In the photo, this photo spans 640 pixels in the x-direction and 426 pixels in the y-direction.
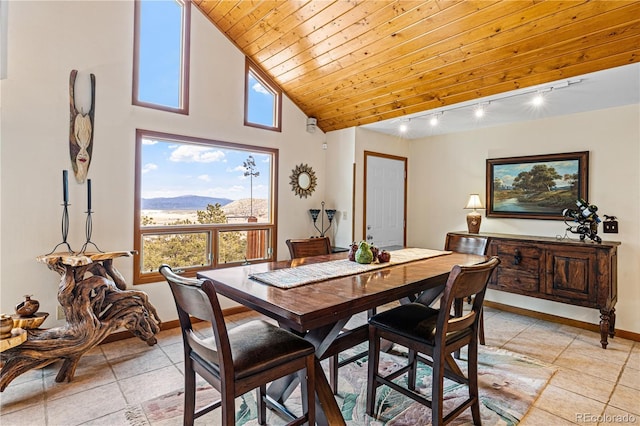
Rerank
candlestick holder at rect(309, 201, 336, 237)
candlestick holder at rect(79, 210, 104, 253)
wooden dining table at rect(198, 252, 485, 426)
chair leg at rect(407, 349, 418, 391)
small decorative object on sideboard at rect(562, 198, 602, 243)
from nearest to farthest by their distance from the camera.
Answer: wooden dining table at rect(198, 252, 485, 426)
chair leg at rect(407, 349, 418, 391)
candlestick holder at rect(79, 210, 104, 253)
small decorative object on sideboard at rect(562, 198, 602, 243)
candlestick holder at rect(309, 201, 336, 237)

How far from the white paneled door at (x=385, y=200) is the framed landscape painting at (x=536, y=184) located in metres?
1.31

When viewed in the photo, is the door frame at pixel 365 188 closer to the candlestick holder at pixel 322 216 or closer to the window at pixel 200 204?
the candlestick holder at pixel 322 216

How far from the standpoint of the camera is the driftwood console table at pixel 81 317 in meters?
2.38

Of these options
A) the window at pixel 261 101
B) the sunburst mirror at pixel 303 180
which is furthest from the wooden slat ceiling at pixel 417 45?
the sunburst mirror at pixel 303 180

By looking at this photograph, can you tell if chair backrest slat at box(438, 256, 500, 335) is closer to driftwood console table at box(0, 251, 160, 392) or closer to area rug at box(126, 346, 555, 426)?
area rug at box(126, 346, 555, 426)

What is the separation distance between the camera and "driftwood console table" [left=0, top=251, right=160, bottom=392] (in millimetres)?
2383

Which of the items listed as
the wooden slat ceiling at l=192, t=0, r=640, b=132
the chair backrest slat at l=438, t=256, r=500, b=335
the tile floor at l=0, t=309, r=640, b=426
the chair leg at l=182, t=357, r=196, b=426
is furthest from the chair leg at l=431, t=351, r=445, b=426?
the wooden slat ceiling at l=192, t=0, r=640, b=132

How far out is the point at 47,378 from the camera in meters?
2.59

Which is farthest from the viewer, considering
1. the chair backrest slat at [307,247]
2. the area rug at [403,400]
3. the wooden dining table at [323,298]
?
the chair backrest slat at [307,247]

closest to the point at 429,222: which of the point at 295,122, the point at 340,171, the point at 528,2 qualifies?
the point at 340,171

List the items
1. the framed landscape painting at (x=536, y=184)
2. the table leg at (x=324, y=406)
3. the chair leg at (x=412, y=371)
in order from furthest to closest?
1. the framed landscape painting at (x=536, y=184)
2. the chair leg at (x=412, y=371)
3. the table leg at (x=324, y=406)

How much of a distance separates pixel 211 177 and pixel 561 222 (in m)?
4.16

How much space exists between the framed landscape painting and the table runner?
2156 millimetres

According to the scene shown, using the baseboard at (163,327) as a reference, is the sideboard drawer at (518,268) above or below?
above
